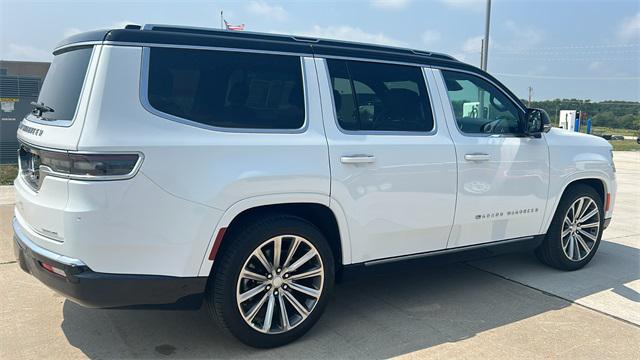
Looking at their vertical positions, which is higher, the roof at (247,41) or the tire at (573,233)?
the roof at (247,41)

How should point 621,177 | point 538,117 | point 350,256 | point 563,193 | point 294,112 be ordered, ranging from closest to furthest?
point 294,112 < point 350,256 < point 538,117 < point 563,193 < point 621,177

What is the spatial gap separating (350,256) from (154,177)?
1.47m

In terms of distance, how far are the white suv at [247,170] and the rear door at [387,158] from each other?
11 mm

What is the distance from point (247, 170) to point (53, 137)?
3.58 feet

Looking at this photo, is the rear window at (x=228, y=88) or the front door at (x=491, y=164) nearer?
the rear window at (x=228, y=88)

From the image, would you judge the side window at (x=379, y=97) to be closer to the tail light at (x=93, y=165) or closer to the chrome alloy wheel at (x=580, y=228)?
the tail light at (x=93, y=165)

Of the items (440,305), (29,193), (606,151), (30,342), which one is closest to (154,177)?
(29,193)

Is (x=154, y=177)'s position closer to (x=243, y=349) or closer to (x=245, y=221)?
(x=245, y=221)

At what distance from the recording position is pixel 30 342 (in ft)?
10.9

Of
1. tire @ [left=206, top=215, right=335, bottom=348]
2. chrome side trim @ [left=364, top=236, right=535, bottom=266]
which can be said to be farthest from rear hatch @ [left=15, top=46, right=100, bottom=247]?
chrome side trim @ [left=364, top=236, right=535, bottom=266]

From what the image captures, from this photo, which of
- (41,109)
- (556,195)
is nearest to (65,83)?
(41,109)

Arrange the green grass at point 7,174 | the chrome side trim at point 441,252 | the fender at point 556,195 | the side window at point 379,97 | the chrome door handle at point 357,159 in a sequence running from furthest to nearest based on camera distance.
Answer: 1. the green grass at point 7,174
2. the fender at point 556,195
3. the chrome side trim at point 441,252
4. the side window at point 379,97
5. the chrome door handle at point 357,159

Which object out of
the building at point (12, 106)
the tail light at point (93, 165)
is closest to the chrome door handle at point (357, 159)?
the tail light at point (93, 165)

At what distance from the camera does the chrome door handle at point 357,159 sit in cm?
342
